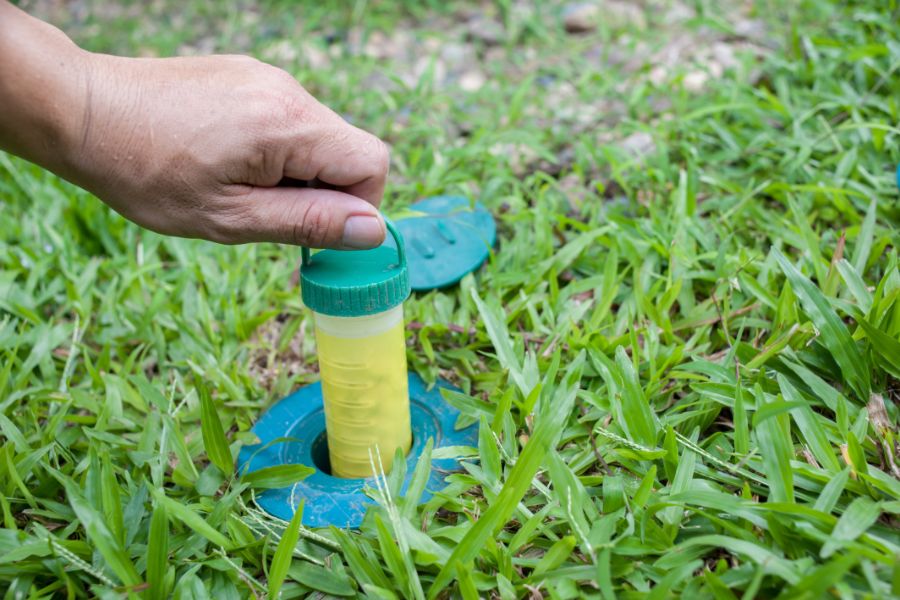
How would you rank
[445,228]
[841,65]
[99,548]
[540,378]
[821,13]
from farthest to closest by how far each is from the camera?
[821,13] → [841,65] → [445,228] → [540,378] → [99,548]

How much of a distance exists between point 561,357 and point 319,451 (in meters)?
0.62

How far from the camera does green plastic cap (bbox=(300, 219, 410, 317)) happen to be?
1.42 meters

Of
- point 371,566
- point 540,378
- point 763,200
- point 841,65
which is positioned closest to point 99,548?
point 371,566

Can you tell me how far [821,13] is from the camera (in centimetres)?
332

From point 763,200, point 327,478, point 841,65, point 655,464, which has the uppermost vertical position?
point 841,65

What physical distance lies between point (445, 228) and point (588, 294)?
492 mm

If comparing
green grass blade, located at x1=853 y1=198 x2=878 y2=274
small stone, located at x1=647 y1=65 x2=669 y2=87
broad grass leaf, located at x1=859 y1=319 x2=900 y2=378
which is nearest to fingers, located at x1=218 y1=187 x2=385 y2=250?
broad grass leaf, located at x1=859 y1=319 x2=900 y2=378

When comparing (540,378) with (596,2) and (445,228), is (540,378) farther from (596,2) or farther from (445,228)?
(596,2)

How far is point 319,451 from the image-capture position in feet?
5.92

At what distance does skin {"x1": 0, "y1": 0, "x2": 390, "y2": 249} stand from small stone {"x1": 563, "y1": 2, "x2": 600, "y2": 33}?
262 centimetres

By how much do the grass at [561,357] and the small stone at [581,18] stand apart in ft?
1.63

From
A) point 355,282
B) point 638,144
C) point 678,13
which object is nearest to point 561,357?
point 355,282

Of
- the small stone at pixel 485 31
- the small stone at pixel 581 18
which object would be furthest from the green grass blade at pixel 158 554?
the small stone at pixel 581 18

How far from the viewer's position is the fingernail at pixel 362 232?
142cm
